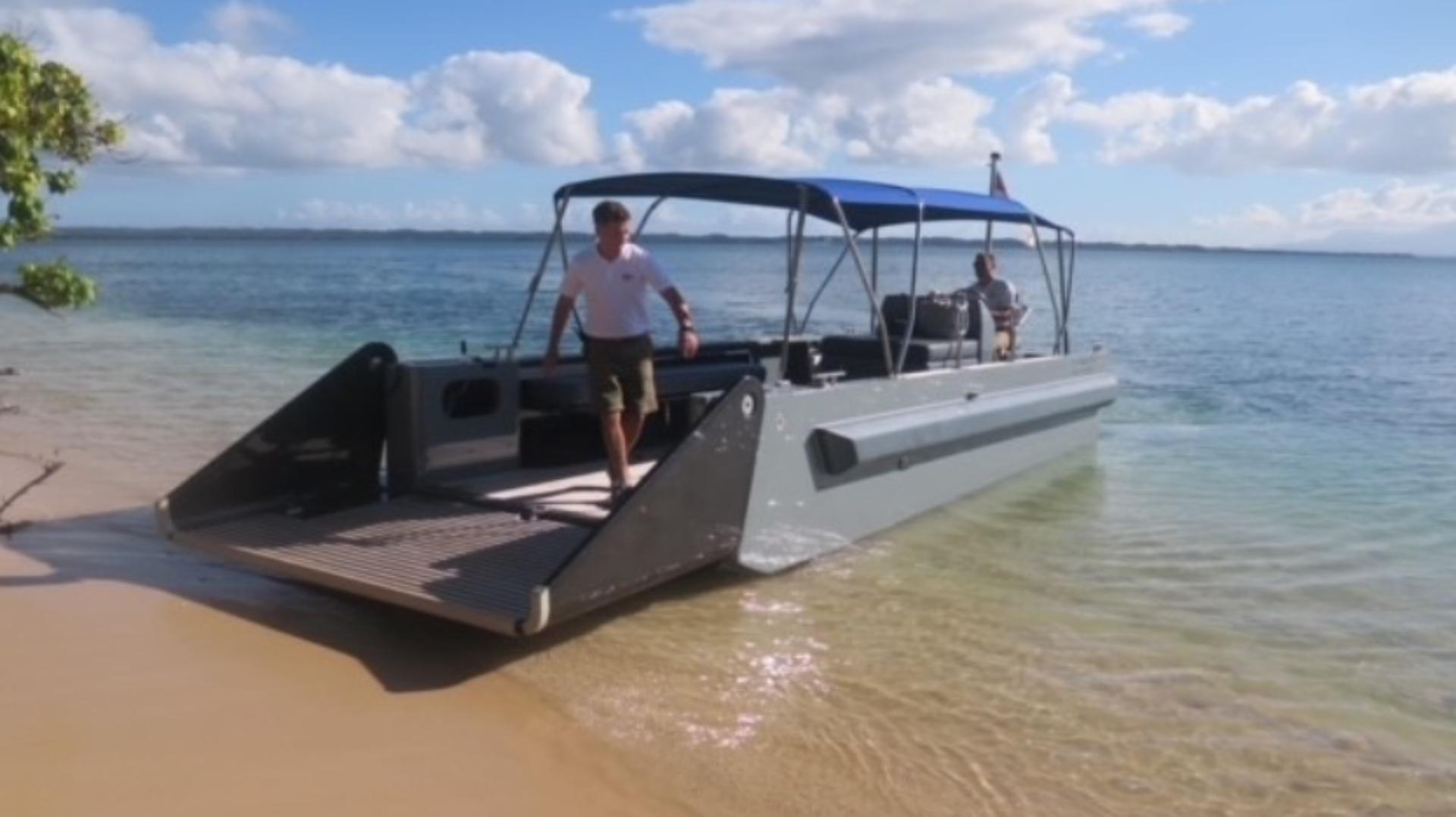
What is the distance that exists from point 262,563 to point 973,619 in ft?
11.6

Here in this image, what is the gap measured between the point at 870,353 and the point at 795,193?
8.04ft

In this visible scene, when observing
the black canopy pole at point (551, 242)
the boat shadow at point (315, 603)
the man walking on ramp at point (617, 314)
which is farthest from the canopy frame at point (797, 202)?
the boat shadow at point (315, 603)

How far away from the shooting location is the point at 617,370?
6.53 meters

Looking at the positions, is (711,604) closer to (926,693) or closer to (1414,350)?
(926,693)

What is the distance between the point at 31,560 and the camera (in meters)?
6.22

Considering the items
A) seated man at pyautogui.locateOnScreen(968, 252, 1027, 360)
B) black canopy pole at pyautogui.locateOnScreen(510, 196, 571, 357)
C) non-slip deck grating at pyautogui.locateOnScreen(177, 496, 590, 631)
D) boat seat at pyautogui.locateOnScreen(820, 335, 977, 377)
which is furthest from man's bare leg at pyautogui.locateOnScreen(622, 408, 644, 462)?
seated man at pyautogui.locateOnScreen(968, 252, 1027, 360)

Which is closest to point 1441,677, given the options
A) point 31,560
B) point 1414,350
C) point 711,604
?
point 711,604


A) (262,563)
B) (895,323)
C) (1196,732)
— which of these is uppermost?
(895,323)

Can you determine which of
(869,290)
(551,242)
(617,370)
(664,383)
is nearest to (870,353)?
(869,290)

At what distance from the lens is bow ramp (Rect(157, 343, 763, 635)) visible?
5195mm

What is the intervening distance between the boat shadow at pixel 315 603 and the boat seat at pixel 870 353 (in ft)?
9.15

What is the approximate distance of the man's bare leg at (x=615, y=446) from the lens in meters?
6.46

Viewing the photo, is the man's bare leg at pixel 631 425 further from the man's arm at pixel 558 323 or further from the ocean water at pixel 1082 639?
the ocean water at pixel 1082 639

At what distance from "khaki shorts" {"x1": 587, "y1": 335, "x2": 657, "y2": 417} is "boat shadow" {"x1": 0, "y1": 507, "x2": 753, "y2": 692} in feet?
3.45
